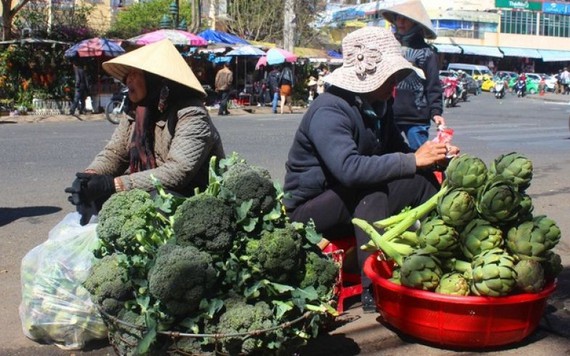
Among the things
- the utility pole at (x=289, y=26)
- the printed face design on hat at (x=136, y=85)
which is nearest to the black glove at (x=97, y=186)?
the printed face design on hat at (x=136, y=85)

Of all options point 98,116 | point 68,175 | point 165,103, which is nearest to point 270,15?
point 98,116

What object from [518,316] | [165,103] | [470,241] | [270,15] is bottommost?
[518,316]

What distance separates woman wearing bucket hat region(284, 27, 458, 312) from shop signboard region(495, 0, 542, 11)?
7571cm

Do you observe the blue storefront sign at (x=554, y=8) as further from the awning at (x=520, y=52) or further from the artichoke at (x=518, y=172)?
the artichoke at (x=518, y=172)

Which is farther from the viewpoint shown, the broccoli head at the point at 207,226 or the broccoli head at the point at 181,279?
the broccoli head at the point at 207,226

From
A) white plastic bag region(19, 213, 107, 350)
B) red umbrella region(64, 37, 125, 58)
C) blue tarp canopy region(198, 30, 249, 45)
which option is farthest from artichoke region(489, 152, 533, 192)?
blue tarp canopy region(198, 30, 249, 45)

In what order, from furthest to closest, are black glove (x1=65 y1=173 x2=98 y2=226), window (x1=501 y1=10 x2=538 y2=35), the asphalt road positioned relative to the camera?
window (x1=501 y1=10 x2=538 y2=35), the asphalt road, black glove (x1=65 y1=173 x2=98 y2=226)

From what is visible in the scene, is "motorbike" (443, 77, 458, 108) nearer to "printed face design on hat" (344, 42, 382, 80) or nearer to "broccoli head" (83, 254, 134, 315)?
"printed face design on hat" (344, 42, 382, 80)

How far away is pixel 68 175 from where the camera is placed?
30.3ft

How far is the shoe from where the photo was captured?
391cm

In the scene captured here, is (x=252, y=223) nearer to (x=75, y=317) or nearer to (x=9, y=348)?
(x=75, y=317)

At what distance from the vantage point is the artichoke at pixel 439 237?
3.37 meters

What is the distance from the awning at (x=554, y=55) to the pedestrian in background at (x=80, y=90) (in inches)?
2495

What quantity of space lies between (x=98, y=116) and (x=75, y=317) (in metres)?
18.2
